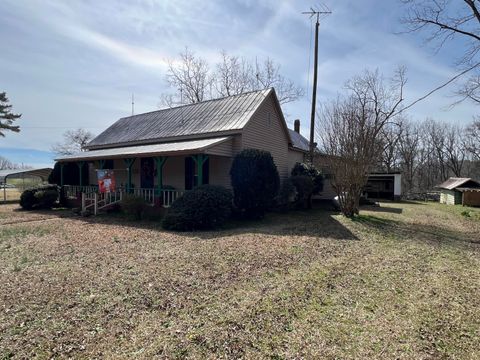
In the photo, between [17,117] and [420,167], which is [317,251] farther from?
[420,167]

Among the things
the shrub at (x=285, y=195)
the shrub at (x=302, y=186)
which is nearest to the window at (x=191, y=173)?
the shrub at (x=285, y=195)

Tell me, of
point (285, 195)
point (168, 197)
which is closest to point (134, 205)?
point (168, 197)

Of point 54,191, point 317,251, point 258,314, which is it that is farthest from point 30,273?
point 54,191

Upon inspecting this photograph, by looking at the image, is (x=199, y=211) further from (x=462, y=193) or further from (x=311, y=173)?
(x=462, y=193)

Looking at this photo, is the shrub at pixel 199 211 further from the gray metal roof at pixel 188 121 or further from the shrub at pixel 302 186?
the shrub at pixel 302 186

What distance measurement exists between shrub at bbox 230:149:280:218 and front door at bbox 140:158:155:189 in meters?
6.27

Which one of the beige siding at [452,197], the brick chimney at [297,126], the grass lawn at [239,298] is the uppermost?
the brick chimney at [297,126]

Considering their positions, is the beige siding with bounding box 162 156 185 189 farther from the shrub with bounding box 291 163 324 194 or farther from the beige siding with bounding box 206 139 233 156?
the shrub with bounding box 291 163 324 194

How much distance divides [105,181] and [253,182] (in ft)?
22.8

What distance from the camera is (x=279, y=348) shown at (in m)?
3.16

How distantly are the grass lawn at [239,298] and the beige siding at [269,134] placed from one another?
6.98m

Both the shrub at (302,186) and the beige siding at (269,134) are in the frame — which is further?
the shrub at (302,186)

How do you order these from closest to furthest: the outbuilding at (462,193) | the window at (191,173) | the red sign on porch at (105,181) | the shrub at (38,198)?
the red sign on porch at (105,181), the window at (191,173), the shrub at (38,198), the outbuilding at (462,193)

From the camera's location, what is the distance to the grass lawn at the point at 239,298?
321 cm
